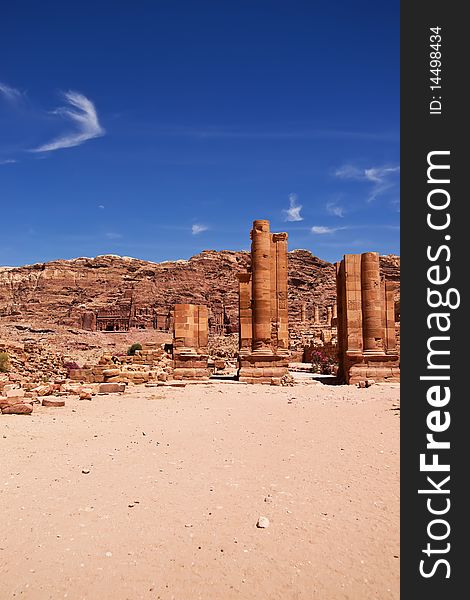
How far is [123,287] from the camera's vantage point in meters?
98.4

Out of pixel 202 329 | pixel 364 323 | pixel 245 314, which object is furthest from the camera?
pixel 202 329

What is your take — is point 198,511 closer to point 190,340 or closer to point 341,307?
point 341,307

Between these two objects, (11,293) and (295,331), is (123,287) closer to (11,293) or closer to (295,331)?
(11,293)

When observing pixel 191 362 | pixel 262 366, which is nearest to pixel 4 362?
pixel 191 362

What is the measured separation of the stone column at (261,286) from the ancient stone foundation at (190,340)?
2849 mm

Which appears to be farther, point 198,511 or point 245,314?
point 245,314

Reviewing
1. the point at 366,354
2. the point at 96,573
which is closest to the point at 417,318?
the point at 96,573

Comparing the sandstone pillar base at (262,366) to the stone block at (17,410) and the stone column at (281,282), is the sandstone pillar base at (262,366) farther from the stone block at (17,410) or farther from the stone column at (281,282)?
the stone block at (17,410)

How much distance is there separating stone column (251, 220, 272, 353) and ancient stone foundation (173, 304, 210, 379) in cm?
285

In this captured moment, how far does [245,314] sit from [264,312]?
120cm

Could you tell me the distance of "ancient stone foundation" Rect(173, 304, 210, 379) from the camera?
20.4 metres

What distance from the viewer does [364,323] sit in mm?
18688

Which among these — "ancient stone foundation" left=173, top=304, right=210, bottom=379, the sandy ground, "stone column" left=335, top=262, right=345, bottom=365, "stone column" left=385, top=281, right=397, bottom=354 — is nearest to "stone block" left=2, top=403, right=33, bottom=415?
the sandy ground

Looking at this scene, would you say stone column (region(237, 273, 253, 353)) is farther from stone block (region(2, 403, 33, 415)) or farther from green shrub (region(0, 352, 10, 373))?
stone block (region(2, 403, 33, 415))
